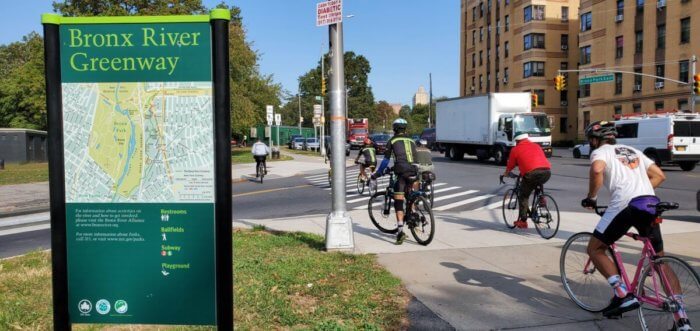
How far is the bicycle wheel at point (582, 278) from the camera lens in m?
4.95

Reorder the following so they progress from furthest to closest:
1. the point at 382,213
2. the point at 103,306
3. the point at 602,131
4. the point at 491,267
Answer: the point at 382,213
the point at 491,267
the point at 602,131
the point at 103,306

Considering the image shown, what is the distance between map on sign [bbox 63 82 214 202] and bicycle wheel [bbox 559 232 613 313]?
3.42 metres

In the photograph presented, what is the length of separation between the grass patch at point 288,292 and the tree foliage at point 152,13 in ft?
100

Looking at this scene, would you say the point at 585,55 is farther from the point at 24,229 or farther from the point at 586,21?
the point at 24,229

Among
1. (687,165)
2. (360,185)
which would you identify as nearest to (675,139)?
(687,165)

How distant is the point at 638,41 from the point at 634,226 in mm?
47800

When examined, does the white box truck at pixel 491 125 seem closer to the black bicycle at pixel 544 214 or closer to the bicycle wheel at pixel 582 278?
the black bicycle at pixel 544 214

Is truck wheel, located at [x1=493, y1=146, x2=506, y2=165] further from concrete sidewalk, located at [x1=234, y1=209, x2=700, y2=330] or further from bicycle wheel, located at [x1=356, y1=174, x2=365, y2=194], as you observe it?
concrete sidewalk, located at [x1=234, y1=209, x2=700, y2=330]

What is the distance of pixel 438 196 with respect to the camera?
49.9 feet

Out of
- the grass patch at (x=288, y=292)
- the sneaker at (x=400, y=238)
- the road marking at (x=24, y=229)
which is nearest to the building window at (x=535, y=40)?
the sneaker at (x=400, y=238)

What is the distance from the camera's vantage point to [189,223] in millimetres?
3365

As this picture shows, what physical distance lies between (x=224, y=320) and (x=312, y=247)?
167 inches

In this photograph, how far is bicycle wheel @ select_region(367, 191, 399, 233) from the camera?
895 cm

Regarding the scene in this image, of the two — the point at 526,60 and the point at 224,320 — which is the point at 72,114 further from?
the point at 526,60
